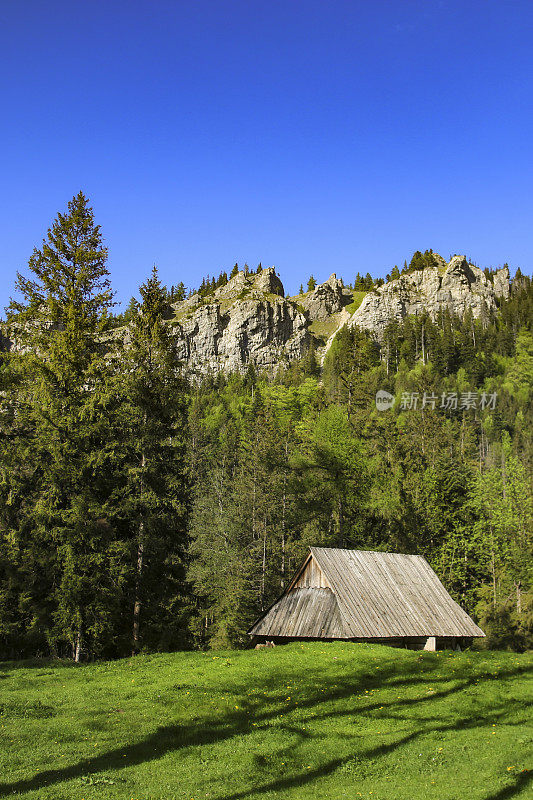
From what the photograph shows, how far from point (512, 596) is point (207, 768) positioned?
42.6 metres

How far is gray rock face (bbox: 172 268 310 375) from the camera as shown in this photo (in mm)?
182125

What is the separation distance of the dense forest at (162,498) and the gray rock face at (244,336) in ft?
349

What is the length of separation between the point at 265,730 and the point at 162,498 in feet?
45.9

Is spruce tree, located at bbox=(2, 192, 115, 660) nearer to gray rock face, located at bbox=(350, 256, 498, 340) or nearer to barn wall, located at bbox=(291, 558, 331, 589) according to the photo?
barn wall, located at bbox=(291, 558, 331, 589)

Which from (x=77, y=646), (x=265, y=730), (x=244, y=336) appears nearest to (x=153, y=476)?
(x=77, y=646)

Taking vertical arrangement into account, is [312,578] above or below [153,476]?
below

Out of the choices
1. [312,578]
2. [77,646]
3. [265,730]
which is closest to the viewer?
[265,730]

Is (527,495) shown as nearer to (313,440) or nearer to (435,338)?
(313,440)

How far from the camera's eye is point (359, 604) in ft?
89.0

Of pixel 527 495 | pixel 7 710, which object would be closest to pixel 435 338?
pixel 527 495

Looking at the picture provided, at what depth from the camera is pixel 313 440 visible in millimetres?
48906

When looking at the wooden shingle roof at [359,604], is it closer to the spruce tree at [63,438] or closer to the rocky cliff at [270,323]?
the spruce tree at [63,438]

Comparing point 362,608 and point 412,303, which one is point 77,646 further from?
point 412,303

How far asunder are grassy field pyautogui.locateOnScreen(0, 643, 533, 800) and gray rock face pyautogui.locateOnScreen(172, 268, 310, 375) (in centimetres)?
16007
